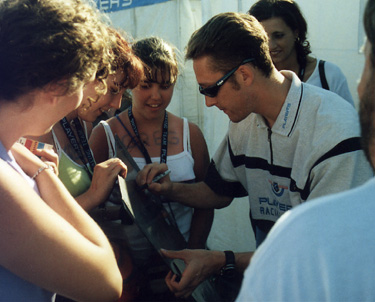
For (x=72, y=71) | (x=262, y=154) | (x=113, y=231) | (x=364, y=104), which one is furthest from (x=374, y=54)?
(x=113, y=231)

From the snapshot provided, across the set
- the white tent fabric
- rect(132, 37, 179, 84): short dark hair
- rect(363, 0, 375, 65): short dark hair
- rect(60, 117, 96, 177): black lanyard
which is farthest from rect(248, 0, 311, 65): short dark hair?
rect(363, 0, 375, 65): short dark hair

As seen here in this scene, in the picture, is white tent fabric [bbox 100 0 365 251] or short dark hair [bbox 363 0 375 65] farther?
white tent fabric [bbox 100 0 365 251]

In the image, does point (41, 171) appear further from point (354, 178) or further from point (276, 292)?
point (354, 178)

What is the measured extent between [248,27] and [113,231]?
4.62ft

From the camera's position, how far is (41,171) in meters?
1.35

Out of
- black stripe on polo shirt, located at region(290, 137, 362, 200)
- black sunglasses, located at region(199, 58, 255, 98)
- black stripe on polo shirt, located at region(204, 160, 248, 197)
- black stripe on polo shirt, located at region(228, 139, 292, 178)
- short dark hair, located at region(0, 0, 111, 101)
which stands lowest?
black stripe on polo shirt, located at region(204, 160, 248, 197)

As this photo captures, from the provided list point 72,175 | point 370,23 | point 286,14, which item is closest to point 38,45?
point 370,23

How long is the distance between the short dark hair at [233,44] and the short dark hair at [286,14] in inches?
38.3

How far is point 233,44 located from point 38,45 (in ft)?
4.09

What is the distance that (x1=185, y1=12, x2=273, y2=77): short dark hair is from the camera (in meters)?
2.11

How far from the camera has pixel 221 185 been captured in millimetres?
2465

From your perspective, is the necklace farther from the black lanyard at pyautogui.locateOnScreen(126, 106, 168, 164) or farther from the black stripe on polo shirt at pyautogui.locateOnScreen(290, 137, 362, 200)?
the black stripe on polo shirt at pyautogui.locateOnScreen(290, 137, 362, 200)

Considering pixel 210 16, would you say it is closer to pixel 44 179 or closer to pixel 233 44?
pixel 233 44

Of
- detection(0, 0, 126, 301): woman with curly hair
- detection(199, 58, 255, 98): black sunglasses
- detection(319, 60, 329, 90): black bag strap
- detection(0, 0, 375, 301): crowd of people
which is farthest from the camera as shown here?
detection(319, 60, 329, 90): black bag strap
